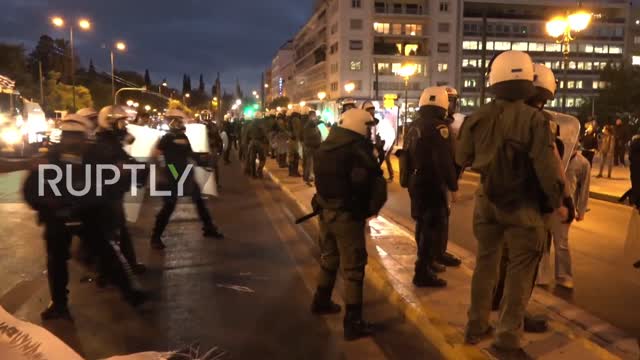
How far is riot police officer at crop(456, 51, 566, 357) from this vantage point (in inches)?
153

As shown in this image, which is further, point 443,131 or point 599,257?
point 599,257

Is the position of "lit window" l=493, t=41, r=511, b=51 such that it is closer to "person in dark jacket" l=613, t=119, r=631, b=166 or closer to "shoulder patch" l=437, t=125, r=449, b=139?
"person in dark jacket" l=613, t=119, r=631, b=166

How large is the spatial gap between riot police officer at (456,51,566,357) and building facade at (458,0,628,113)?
88503mm

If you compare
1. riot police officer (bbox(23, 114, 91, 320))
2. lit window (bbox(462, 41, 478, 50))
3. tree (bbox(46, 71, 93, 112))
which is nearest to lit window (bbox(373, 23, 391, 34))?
lit window (bbox(462, 41, 478, 50))

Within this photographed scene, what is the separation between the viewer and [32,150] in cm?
3183

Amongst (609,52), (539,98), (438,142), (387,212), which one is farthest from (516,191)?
(609,52)

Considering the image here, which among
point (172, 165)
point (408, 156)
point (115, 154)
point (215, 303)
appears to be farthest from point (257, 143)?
point (408, 156)

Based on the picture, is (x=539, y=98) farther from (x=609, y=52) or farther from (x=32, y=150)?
(x=609, y=52)

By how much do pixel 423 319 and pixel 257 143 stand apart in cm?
1359

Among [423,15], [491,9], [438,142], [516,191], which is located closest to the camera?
[516,191]

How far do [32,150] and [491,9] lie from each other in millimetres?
77044

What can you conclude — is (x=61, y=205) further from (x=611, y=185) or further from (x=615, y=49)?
(x=615, y=49)

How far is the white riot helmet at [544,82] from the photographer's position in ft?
15.3

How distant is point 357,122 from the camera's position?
4.94 metres
